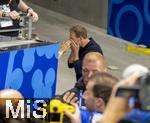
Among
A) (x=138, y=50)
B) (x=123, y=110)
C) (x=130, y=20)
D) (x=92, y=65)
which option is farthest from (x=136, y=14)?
(x=123, y=110)

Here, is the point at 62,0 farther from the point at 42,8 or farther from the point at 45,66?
the point at 45,66

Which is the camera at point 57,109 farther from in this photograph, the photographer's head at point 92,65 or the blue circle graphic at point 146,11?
the blue circle graphic at point 146,11

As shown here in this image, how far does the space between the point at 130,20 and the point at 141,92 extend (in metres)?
9.04

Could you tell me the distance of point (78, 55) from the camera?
548cm

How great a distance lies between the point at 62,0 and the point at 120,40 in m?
2.82

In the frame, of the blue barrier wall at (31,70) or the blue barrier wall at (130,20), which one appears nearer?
the blue barrier wall at (31,70)

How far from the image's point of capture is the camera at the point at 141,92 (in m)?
1.67

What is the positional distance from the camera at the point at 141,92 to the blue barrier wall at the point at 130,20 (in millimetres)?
8537

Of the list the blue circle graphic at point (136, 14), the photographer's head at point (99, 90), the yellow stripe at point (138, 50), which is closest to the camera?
the photographer's head at point (99, 90)

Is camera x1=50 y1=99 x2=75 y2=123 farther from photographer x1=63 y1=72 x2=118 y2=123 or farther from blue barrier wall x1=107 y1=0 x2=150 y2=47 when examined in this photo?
blue barrier wall x1=107 y1=0 x2=150 y2=47

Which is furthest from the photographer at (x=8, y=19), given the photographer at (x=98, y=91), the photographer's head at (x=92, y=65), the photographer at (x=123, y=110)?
the photographer at (x=123, y=110)

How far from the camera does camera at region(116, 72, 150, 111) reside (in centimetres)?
167

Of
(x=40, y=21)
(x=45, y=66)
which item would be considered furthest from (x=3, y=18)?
(x=40, y=21)

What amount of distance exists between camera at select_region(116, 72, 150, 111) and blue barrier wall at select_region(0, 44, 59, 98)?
9.84ft
